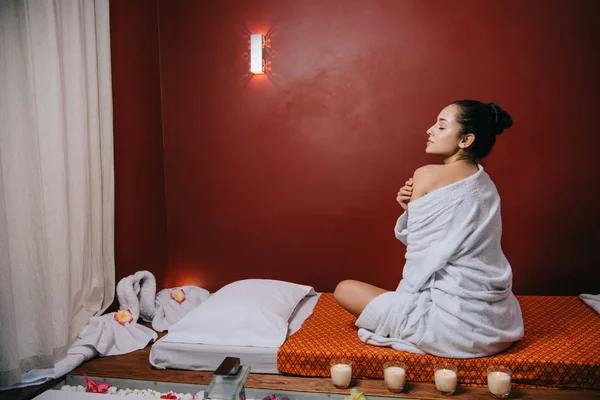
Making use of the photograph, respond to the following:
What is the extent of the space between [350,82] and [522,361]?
69.6 inches

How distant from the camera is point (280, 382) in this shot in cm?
211

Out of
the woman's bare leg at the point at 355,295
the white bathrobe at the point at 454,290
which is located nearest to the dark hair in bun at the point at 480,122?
the white bathrobe at the point at 454,290

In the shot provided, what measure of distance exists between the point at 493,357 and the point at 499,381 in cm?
18

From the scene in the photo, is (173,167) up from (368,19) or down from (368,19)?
down

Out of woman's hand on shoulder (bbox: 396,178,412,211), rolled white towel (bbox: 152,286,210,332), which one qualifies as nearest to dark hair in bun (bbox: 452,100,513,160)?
woman's hand on shoulder (bbox: 396,178,412,211)

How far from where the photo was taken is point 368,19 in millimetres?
3045

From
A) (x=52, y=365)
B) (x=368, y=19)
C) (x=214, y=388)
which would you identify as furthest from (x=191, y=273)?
(x=214, y=388)

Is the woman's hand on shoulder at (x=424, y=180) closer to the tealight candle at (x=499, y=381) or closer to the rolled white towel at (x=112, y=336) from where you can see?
the tealight candle at (x=499, y=381)

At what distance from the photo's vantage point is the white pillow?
7.45 feet

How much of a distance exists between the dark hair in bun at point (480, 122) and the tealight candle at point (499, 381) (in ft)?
2.91

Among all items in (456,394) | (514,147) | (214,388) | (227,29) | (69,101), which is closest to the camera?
(214,388)

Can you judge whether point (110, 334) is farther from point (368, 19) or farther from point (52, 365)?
point (368, 19)

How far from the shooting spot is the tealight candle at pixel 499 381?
192 centimetres

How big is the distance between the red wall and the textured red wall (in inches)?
0.7
